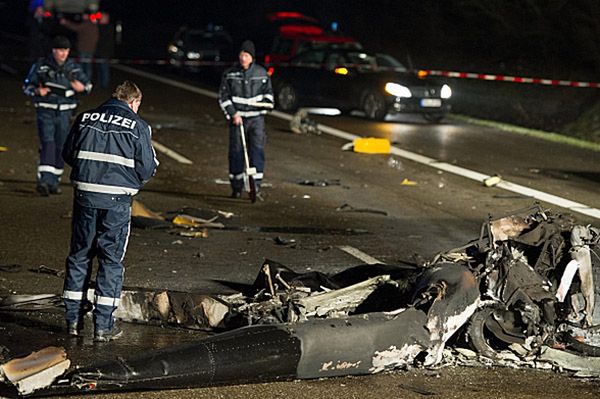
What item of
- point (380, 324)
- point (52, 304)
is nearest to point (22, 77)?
point (52, 304)

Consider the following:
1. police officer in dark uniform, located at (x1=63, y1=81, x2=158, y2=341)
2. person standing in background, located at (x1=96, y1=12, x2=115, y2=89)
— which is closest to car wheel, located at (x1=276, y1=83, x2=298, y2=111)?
person standing in background, located at (x1=96, y1=12, x2=115, y2=89)

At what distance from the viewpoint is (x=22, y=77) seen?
1278 inches

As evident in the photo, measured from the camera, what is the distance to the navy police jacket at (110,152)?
8.34 m

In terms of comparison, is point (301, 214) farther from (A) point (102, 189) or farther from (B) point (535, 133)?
(B) point (535, 133)

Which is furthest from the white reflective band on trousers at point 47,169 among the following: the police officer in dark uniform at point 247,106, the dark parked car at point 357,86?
the dark parked car at point 357,86

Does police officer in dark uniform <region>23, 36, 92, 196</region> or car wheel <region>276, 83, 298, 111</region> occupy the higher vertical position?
police officer in dark uniform <region>23, 36, 92, 196</region>

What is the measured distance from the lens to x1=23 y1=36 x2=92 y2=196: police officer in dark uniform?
47.8ft

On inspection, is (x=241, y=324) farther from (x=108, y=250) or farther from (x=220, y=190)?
(x=220, y=190)

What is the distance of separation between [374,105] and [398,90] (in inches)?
26.8

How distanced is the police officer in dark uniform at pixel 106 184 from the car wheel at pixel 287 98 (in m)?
17.8

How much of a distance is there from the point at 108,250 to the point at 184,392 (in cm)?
153

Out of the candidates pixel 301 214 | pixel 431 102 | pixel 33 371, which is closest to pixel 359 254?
pixel 301 214

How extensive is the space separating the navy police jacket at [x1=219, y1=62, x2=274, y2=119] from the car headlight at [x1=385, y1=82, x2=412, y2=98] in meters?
9.41

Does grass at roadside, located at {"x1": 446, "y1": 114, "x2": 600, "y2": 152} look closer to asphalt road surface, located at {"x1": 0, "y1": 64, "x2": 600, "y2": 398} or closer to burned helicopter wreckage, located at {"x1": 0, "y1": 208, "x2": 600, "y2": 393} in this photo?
asphalt road surface, located at {"x1": 0, "y1": 64, "x2": 600, "y2": 398}
